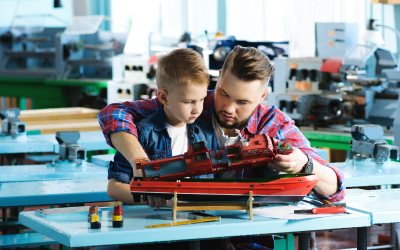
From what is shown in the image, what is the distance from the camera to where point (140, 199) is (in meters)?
1.73

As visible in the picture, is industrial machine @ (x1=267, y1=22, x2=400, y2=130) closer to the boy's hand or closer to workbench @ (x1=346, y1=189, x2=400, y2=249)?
workbench @ (x1=346, y1=189, x2=400, y2=249)

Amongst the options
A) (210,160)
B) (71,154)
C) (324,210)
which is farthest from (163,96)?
(71,154)

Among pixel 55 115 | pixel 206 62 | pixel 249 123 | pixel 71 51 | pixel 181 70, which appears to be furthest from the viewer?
pixel 71 51

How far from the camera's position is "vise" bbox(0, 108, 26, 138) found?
3674mm

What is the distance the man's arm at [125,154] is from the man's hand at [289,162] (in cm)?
38

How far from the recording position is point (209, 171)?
1704 millimetres

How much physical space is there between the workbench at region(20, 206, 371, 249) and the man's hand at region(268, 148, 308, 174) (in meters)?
0.15

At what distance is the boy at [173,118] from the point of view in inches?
71.7

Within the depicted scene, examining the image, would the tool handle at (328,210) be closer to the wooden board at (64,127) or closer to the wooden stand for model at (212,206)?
the wooden stand for model at (212,206)

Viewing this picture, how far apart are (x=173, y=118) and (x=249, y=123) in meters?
0.25

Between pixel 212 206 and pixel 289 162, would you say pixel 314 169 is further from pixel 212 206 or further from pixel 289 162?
pixel 212 206

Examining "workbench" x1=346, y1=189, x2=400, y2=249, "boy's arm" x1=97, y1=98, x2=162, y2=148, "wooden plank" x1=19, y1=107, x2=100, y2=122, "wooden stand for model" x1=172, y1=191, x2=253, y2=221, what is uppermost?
"boy's arm" x1=97, y1=98, x2=162, y2=148

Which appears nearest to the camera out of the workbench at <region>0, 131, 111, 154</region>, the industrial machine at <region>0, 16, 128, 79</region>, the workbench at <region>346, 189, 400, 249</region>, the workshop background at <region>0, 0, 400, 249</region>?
the workbench at <region>346, 189, 400, 249</region>

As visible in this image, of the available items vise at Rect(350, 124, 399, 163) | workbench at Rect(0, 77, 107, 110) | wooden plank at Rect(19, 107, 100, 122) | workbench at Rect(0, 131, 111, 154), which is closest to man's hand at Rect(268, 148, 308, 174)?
vise at Rect(350, 124, 399, 163)
